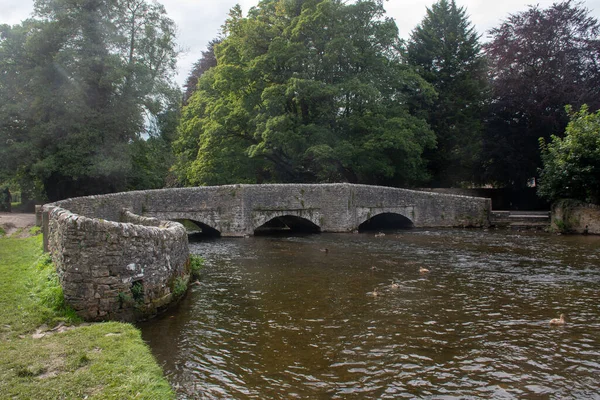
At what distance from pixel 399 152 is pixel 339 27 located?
9.19m

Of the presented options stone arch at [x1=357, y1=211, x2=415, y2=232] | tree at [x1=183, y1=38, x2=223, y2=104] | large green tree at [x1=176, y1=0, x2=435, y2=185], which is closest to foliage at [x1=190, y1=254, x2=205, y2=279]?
stone arch at [x1=357, y1=211, x2=415, y2=232]

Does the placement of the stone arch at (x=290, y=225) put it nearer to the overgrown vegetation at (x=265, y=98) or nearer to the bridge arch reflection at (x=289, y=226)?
the bridge arch reflection at (x=289, y=226)

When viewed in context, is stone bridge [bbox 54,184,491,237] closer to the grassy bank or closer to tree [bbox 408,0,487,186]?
tree [bbox 408,0,487,186]

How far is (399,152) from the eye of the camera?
30.9 metres

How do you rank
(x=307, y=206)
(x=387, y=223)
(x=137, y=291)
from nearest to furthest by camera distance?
1. (x=137, y=291)
2. (x=307, y=206)
3. (x=387, y=223)

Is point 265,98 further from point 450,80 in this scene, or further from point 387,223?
point 450,80

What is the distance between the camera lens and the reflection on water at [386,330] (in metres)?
6.28

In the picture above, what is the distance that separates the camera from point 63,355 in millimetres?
6215

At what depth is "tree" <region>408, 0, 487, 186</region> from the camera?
35.5 meters

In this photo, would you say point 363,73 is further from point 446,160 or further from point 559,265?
point 559,265

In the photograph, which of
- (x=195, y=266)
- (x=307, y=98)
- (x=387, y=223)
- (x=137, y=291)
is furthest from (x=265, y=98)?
(x=137, y=291)

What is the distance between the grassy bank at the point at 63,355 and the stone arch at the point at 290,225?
610 inches

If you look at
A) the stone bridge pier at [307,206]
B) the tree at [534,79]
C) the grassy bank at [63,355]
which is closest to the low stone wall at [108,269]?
the grassy bank at [63,355]

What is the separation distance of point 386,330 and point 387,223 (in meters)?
21.2
